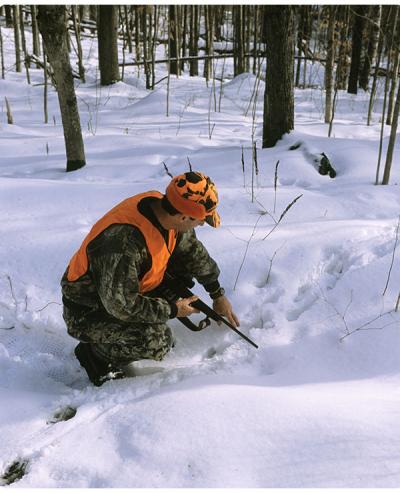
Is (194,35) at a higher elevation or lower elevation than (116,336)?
higher

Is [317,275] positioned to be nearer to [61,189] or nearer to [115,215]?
[115,215]

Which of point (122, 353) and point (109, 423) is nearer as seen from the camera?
point (109, 423)

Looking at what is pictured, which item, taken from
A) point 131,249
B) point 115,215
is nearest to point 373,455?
point 131,249

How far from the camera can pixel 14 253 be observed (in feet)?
9.51

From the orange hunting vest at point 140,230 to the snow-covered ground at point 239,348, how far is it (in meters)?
0.55

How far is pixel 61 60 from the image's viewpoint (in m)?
3.65

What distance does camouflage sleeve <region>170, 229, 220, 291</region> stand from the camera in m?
2.28

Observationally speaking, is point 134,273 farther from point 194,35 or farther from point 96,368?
point 194,35

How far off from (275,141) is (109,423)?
11.6 ft

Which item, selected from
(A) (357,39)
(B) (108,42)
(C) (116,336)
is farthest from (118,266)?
(A) (357,39)

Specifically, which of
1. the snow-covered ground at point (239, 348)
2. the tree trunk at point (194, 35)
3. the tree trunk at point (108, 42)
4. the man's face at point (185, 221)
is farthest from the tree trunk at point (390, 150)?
the tree trunk at point (194, 35)

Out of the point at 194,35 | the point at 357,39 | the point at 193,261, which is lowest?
the point at 193,261

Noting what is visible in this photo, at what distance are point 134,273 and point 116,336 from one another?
417 millimetres

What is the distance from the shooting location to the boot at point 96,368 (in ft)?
7.07
